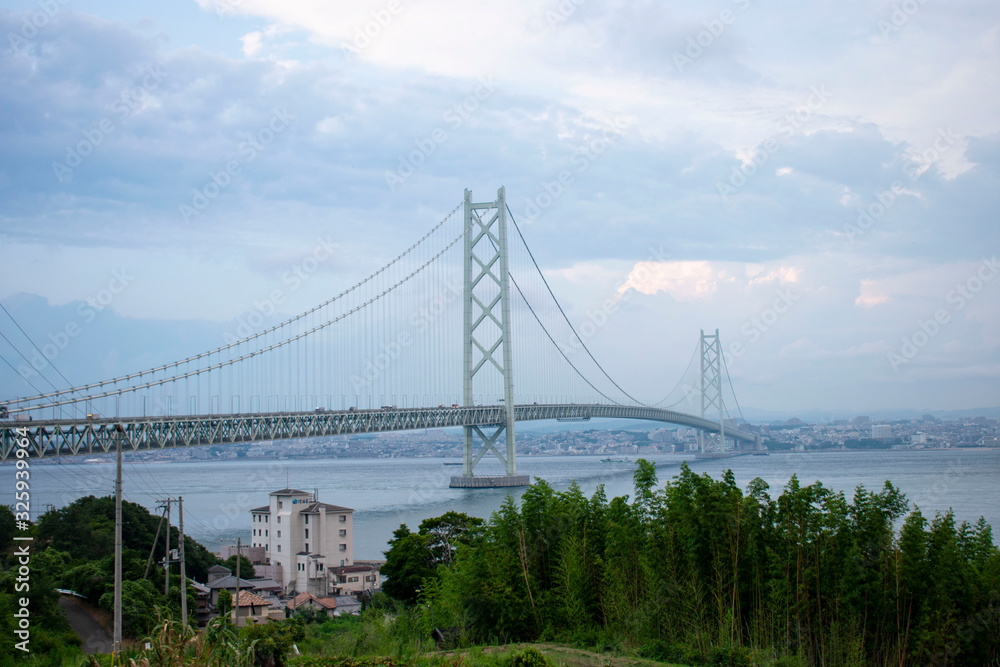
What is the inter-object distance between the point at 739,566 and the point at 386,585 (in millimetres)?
8523

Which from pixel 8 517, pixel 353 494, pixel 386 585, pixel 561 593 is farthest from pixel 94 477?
pixel 561 593

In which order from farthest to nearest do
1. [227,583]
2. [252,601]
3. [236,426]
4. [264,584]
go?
[236,426]
[264,584]
[227,583]
[252,601]

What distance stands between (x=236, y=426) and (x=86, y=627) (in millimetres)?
12770

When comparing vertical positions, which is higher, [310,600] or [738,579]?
[738,579]

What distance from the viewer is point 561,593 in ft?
27.2

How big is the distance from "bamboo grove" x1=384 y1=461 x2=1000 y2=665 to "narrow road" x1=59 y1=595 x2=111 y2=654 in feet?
15.5

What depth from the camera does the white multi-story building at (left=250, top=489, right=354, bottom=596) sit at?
18.2 meters

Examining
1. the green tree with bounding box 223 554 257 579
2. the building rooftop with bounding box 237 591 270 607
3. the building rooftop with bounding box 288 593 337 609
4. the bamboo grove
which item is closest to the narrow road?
the building rooftop with bounding box 237 591 270 607

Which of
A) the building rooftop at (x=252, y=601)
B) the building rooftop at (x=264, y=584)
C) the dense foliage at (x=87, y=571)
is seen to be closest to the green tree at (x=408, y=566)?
the building rooftop at (x=252, y=601)

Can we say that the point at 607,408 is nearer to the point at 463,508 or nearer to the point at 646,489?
the point at 463,508

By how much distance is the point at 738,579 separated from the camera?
7.30 m

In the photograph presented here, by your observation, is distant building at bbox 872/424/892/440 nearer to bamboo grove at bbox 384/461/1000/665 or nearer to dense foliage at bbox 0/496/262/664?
dense foliage at bbox 0/496/262/664

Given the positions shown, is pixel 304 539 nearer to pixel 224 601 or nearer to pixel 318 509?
pixel 318 509

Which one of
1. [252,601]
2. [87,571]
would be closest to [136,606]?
[87,571]
